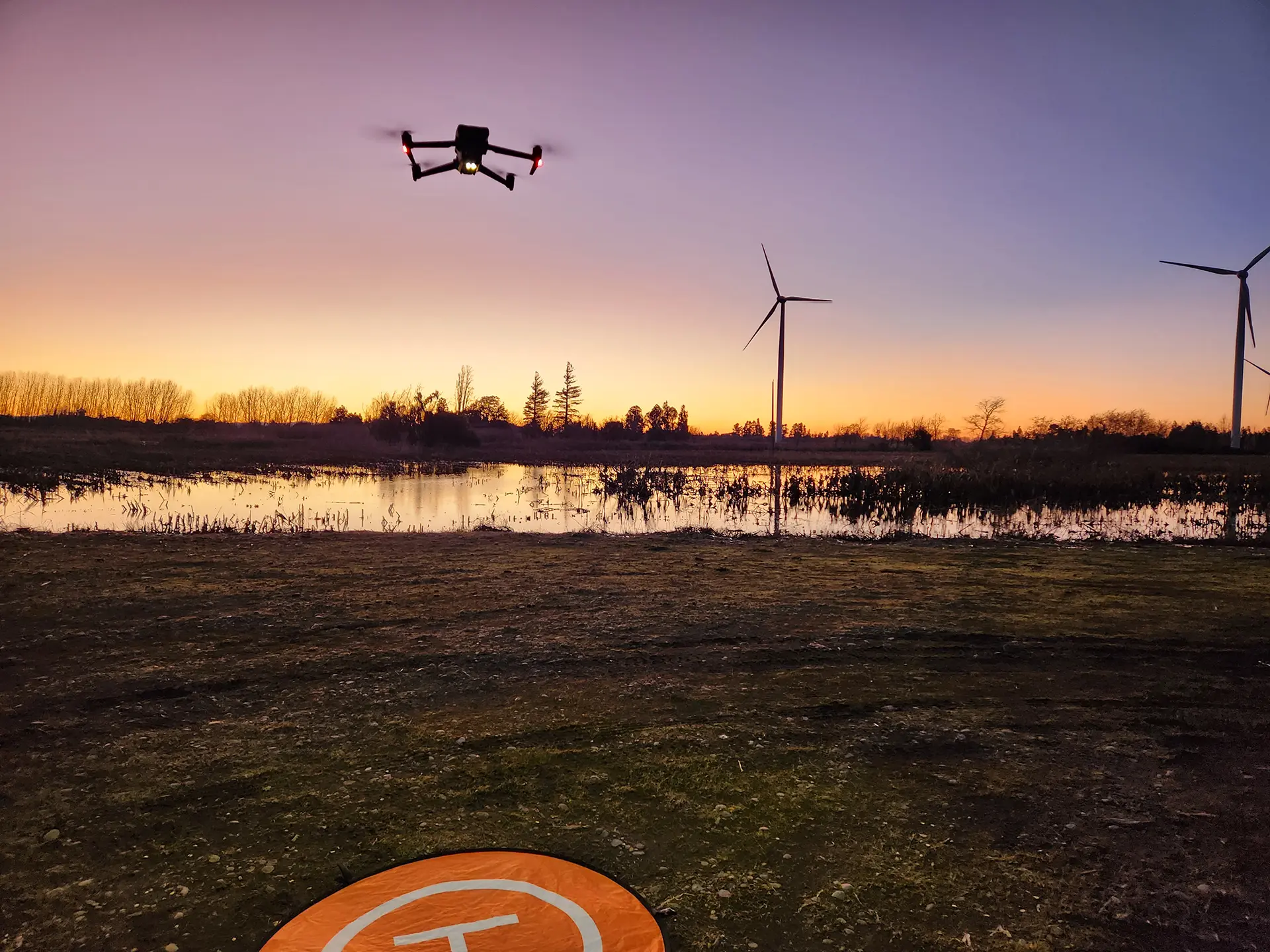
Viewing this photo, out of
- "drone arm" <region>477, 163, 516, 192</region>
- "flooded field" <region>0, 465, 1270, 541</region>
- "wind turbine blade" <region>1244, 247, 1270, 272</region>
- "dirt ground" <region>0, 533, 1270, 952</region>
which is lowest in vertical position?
"dirt ground" <region>0, 533, 1270, 952</region>

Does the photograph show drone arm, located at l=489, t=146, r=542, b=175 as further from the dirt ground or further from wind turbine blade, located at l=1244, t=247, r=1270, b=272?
wind turbine blade, located at l=1244, t=247, r=1270, b=272

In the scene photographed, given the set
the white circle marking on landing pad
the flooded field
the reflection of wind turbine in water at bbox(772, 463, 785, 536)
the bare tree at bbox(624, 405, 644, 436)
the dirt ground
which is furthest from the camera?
the bare tree at bbox(624, 405, 644, 436)

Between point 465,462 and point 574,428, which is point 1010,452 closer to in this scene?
point 465,462

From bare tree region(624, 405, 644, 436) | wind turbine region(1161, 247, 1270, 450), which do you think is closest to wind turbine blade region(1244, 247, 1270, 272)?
wind turbine region(1161, 247, 1270, 450)

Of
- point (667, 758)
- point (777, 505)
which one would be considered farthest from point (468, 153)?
point (777, 505)

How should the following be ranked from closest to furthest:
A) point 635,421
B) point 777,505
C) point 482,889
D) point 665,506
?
point 482,889 < point 665,506 < point 777,505 < point 635,421

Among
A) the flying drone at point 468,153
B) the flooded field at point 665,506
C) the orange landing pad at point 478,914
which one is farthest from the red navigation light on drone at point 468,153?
the flooded field at point 665,506

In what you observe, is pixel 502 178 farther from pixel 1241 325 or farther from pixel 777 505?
pixel 1241 325

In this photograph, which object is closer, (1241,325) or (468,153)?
(468,153)
